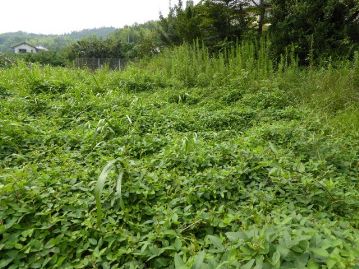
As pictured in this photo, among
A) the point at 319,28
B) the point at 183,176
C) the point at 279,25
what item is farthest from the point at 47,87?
the point at 319,28

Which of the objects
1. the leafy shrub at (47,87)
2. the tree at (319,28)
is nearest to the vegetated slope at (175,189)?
the leafy shrub at (47,87)

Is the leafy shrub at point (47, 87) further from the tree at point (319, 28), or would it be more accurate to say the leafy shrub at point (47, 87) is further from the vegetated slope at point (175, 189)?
the tree at point (319, 28)

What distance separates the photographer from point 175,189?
5.88 feet

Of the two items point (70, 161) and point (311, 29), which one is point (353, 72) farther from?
point (70, 161)

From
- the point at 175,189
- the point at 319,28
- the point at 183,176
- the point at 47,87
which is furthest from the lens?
the point at 319,28

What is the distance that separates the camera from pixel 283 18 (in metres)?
7.02

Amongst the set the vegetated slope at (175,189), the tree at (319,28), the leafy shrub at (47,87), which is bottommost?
the vegetated slope at (175,189)

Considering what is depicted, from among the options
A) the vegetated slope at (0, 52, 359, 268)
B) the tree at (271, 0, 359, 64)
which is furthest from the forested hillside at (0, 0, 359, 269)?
the tree at (271, 0, 359, 64)

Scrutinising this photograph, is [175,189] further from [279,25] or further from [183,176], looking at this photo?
[279,25]

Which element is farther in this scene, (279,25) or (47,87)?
(279,25)

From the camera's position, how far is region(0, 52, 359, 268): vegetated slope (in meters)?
1.21

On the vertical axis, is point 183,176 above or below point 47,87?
below

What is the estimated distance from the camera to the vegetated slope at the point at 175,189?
3.96ft

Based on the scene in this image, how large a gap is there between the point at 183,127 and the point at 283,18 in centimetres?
524
